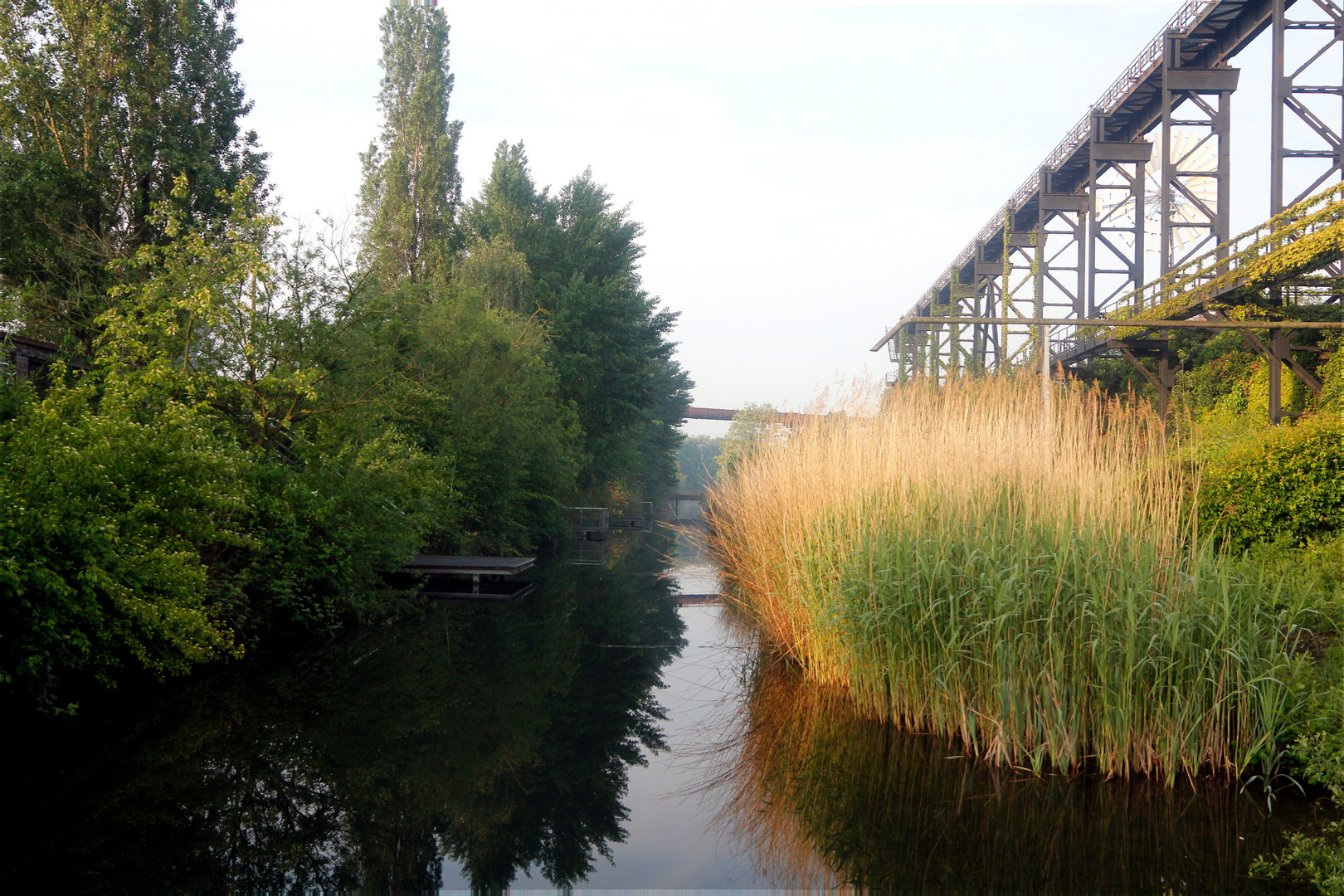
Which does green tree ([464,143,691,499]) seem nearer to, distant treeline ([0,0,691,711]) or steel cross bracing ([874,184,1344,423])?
distant treeline ([0,0,691,711])

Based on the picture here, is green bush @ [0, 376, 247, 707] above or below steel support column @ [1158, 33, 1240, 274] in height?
below

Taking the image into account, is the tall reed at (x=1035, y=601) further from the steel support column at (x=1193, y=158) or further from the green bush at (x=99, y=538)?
the steel support column at (x=1193, y=158)

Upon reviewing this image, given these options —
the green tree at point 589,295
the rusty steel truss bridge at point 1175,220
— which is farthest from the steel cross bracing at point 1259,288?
the green tree at point 589,295

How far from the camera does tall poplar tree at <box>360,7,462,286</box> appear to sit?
20.4 meters

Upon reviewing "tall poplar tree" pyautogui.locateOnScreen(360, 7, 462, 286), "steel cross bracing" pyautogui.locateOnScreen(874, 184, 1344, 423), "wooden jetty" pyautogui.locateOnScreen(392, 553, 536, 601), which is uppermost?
"tall poplar tree" pyautogui.locateOnScreen(360, 7, 462, 286)

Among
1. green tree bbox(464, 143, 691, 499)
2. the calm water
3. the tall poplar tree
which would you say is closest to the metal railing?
green tree bbox(464, 143, 691, 499)

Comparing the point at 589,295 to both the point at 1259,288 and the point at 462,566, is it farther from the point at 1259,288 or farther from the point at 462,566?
the point at 1259,288

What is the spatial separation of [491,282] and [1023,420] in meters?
17.2

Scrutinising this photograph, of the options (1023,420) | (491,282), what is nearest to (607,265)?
(491,282)

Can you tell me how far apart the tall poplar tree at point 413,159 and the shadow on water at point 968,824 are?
16357 millimetres

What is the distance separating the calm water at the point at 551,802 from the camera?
3.43 meters

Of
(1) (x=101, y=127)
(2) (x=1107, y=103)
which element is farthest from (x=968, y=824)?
(2) (x=1107, y=103)

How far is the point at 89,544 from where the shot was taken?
5.15 metres

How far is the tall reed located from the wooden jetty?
589cm
